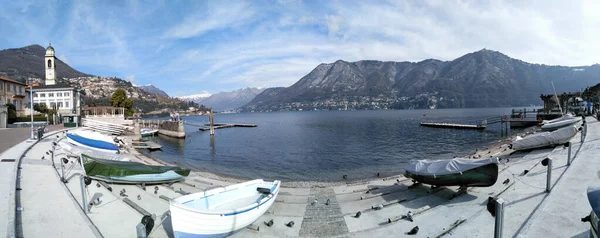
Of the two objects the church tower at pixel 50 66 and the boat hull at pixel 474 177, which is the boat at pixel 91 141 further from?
the church tower at pixel 50 66

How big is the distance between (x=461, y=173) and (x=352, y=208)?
486 centimetres

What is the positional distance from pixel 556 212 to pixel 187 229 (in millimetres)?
10504

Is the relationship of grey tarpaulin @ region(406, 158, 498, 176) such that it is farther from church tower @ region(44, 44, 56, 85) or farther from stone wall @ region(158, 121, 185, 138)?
church tower @ region(44, 44, 56, 85)

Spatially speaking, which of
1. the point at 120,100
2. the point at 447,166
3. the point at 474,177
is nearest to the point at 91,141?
the point at 447,166

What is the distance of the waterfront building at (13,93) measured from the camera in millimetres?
44528

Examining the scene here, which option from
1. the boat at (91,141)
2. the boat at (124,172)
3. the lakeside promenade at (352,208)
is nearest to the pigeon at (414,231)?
the lakeside promenade at (352,208)

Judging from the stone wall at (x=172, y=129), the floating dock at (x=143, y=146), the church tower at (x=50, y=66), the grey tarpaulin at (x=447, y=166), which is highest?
the church tower at (x=50, y=66)

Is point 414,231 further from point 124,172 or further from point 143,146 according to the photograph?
point 143,146

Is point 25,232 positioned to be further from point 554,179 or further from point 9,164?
point 554,179

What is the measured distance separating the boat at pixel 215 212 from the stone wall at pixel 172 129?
48633mm

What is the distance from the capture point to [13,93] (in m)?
47.8

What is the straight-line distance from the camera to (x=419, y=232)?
8.73m

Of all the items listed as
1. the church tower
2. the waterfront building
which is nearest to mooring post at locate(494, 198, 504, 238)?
the waterfront building

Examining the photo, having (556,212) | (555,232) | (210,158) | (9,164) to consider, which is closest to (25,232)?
(9,164)
